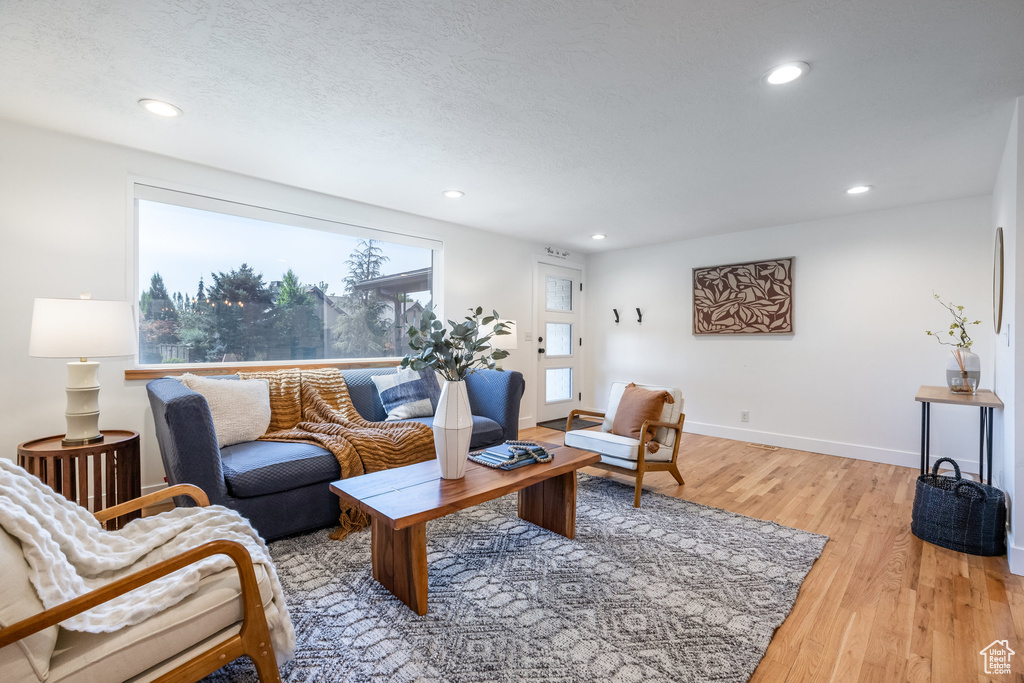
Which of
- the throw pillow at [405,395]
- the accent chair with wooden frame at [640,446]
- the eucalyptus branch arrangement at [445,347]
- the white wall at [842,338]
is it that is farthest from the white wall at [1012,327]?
the throw pillow at [405,395]

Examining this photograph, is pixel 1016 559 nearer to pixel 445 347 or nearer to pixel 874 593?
pixel 874 593

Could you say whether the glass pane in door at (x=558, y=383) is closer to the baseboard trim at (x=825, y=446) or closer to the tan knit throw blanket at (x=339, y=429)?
the baseboard trim at (x=825, y=446)

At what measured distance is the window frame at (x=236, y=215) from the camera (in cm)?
295

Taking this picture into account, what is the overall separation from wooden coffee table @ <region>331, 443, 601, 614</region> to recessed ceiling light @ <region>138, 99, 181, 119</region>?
2046 millimetres

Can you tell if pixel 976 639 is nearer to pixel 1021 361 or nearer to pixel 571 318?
pixel 1021 361

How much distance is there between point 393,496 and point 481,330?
9.02 ft

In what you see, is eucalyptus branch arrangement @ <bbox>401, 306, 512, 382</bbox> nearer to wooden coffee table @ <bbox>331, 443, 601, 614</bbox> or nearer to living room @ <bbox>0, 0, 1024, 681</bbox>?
wooden coffee table @ <bbox>331, 443, 601, 614</bbox>

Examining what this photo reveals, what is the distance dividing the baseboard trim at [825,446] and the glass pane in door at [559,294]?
6.83 ft

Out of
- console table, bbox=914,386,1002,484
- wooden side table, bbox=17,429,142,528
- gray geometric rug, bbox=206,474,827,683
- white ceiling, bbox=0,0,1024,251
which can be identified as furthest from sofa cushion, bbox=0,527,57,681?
console table, bbox=914,386,1002,484

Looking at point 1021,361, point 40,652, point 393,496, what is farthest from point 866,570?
point 40,652

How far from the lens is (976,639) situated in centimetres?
172

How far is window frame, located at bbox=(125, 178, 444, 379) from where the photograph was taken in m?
2.95

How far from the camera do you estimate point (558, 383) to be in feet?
19.8

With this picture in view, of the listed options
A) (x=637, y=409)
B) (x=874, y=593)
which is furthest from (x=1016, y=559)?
(x=637, y=409)
